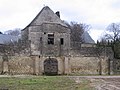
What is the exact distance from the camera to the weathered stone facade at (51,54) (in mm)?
40875

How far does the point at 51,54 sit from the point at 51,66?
5.34ft

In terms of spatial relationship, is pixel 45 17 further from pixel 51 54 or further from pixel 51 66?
pixel 51 66

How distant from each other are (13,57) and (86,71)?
10338 mm

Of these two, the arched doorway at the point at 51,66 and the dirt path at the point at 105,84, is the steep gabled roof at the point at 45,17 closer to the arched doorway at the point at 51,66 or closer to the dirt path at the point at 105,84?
the arched doorway at the point at 51,66

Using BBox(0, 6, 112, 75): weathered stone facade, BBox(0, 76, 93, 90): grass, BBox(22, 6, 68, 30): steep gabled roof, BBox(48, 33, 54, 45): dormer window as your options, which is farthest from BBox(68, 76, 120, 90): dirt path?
BBox(22, 6, 68, 30): steep gabled roof

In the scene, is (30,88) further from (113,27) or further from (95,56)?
(113,27)

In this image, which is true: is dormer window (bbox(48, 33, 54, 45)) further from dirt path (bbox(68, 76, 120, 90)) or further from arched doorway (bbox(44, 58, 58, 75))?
dirt path (bbox(68, 76, 120, 90))

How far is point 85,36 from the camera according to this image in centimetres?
6731

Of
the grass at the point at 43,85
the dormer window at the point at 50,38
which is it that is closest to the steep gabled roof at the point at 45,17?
the dormer window at the point at 50,38

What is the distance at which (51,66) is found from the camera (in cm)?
4197

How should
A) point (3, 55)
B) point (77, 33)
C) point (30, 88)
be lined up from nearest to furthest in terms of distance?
point (30, 88), point (3, 55), point (77, 33)

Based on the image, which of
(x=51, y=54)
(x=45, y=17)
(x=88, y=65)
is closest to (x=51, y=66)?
(x=51, y=54)

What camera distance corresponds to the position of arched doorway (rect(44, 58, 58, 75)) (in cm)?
4169

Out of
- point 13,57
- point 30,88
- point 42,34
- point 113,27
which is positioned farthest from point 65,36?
point 113,27
